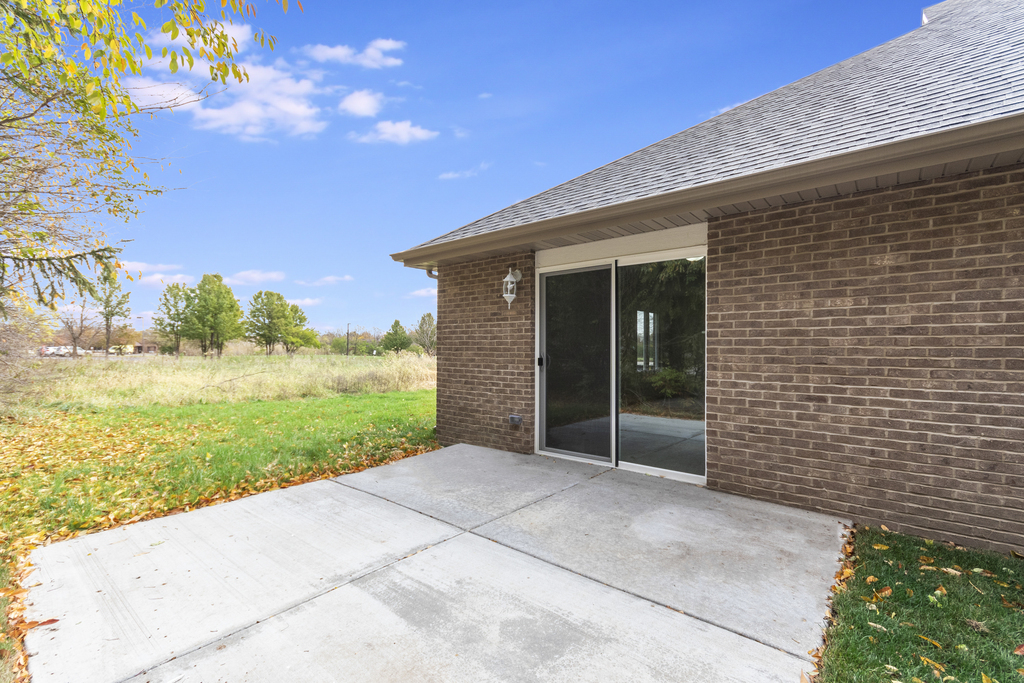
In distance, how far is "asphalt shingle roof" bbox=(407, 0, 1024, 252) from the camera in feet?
10.7

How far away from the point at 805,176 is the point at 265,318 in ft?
129

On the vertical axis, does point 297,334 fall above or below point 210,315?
below

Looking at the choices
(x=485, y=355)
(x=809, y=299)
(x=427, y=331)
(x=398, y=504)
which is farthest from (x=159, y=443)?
(x=427, y=331)

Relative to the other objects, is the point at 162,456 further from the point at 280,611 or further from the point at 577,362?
the point at 577,362

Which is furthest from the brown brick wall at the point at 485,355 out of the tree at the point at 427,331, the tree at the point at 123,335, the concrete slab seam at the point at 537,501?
the tree at the point at 123,335

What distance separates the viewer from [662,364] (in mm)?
4777

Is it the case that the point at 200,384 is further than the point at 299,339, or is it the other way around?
the point at 299,339

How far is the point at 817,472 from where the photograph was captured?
3709 millimetres

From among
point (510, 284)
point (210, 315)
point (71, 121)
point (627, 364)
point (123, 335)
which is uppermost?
point (71, 121)

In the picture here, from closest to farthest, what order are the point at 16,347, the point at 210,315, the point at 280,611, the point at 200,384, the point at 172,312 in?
1. the point at 280,611
2. the point at 16,347
3. the point at 200,384
4. the point at 172,312
5. the point at 210,315

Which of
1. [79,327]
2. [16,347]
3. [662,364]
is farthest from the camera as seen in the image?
[79,327]

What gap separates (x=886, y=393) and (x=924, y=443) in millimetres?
412

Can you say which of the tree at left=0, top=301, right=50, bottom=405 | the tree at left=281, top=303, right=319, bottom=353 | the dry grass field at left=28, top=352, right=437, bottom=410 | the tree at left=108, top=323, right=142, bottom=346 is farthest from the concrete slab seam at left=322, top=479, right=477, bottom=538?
the tree at left=281, top=303, right=319, bottom=353

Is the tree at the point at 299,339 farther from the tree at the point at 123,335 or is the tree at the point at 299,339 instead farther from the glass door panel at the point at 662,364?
the glass door panel at the point at 662,364
